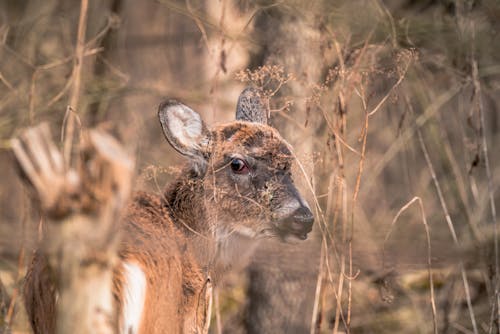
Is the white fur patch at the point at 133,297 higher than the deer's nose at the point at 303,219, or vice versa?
the deer's nose at the point at 303,219

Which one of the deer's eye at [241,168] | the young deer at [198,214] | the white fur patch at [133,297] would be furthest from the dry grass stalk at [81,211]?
the deer's eye at [241,168]

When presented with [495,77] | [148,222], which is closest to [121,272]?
[148,222]

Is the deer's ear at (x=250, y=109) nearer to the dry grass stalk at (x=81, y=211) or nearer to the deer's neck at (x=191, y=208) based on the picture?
the deer's neck at (x=191, y=208)

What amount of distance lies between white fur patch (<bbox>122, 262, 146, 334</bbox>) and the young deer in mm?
131

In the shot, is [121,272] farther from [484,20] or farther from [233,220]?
[484,20]

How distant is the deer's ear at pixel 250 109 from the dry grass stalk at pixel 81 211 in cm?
259

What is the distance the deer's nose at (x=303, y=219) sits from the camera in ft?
13.6

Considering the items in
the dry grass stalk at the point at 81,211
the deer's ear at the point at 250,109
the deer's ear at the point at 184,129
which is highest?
the deer's ear at the point at 250,109

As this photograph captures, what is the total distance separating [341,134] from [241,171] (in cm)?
65

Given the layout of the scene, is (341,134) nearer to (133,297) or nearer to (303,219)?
(303,219)

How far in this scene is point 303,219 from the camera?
13.6ft

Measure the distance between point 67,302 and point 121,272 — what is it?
108cm

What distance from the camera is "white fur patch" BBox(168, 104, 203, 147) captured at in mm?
4348

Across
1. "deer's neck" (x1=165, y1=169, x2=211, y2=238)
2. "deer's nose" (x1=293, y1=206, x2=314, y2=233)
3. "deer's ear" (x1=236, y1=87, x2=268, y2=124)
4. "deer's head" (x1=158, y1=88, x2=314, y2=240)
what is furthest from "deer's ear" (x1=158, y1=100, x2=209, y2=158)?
"deer's nose" (x1=293, y1=206, x2=314, y2=233)
